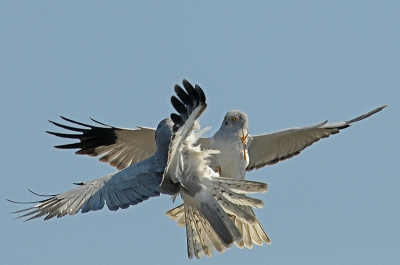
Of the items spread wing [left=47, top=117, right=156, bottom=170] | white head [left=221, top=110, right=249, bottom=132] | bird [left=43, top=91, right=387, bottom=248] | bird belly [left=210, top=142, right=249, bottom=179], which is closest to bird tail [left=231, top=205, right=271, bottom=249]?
bird [left=43, top=91, right=387, bottom=248]

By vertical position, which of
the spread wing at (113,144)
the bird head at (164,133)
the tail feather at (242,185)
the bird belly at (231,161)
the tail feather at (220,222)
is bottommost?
the tail feather at (220,222)

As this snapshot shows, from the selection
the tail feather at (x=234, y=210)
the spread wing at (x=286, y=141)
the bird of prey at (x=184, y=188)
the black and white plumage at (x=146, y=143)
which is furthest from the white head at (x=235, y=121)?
the tail feather at (x=234, y=210)

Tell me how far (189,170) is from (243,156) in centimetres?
186

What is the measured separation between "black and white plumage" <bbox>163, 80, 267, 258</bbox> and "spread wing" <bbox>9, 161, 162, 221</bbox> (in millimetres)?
335

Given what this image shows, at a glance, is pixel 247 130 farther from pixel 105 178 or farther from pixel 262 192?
pixel 105 178

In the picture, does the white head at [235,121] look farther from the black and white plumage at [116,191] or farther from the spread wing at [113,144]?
the black and white plumage at [116,191]

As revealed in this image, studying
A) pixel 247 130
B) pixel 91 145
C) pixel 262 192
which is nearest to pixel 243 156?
pixel 247 130

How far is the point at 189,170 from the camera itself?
11.7 m

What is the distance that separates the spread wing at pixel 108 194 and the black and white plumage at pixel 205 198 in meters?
0.34

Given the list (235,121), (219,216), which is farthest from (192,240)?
(235,121)

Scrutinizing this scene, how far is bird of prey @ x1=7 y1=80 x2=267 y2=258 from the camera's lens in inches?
425

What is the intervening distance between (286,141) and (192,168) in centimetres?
305

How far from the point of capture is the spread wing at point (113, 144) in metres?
14.1

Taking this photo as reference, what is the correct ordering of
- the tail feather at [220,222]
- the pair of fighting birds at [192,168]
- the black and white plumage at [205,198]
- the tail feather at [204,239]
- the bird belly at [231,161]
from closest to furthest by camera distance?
the pair of fighting birds at [192,168] → the black and white plumage at [205,198] → the tail feather at [220,222] → the tail feather at [204,239] → the bird belly at [231,161]
